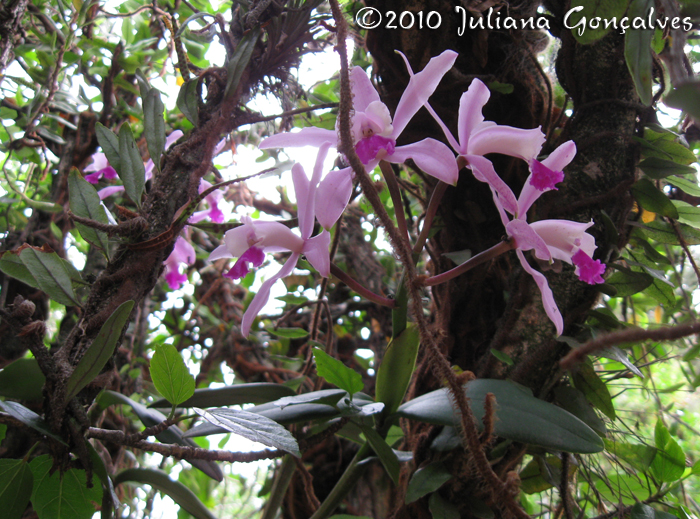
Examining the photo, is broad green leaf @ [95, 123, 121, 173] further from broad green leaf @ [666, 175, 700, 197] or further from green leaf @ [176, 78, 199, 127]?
broad green leaf @ [666, 175, 700, 197]

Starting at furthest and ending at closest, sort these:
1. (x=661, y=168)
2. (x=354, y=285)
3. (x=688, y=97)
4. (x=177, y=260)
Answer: (x=177, y=260) < (x=661, y=168) < (x=354, y=285) < (x=688, y=97)

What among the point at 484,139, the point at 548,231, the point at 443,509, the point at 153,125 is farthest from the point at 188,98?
the point at 443,509

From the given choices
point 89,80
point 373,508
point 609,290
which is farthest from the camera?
point 89,80

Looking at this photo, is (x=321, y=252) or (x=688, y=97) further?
(x=321, y=252)

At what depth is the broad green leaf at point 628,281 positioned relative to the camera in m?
0.68

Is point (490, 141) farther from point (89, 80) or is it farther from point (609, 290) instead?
point (89, 80)

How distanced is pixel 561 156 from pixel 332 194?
0.28 m

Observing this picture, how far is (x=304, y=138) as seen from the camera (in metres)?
0.51

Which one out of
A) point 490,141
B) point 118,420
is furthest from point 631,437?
point 118,420

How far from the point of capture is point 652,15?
52 centimetres

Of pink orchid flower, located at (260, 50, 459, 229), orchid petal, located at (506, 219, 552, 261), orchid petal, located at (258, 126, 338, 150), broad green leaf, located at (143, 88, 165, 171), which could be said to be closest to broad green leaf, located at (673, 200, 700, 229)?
orchid petal, located at (506, 219, 552, 261)

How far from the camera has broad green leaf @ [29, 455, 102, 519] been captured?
516 millimetres

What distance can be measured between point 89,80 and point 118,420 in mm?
937

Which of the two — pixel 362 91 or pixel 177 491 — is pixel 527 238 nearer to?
pixel 362 91
